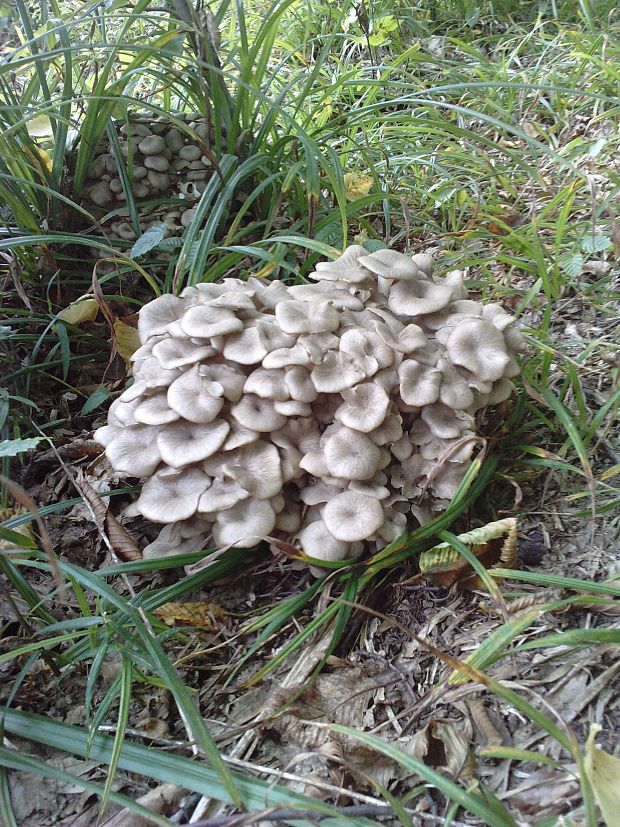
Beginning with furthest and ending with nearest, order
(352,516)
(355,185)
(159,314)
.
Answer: (355,185), (159,314), (352,516)

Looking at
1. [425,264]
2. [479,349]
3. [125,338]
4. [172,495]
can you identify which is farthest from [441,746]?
[125,338]

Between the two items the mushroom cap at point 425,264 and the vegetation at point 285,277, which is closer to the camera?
the vegetation at point 285,277

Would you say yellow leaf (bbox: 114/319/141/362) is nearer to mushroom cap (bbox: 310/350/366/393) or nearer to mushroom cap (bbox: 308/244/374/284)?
mushroom cap (bbox: 308/244/374/284)

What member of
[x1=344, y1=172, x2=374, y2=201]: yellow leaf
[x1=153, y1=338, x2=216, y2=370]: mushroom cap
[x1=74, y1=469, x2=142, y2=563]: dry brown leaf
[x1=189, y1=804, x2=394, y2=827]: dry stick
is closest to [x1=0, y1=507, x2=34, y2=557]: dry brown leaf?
[x1=74, y1=469, x2=142, y2=563]: dry brown leaf

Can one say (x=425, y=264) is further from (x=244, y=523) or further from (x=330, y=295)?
(x=244, y=523)

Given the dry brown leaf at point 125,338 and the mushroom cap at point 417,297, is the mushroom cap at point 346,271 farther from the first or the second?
the dry brown leaf at point 125,338

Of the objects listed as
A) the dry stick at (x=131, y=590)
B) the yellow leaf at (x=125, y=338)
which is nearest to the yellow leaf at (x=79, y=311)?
the yellow leaf at (x=125, y=338)
